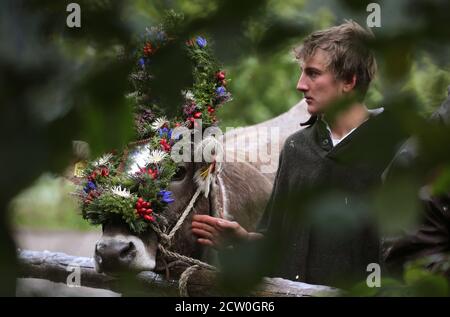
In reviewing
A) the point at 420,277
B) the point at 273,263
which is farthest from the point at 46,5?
the point at 420,277

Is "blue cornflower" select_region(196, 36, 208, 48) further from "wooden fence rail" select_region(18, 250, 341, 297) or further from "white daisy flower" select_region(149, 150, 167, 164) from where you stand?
"white daisy flower" select_region(149, 150, 167, 164)

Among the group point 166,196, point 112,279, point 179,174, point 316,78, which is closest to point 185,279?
point 166,196

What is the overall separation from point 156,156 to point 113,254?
400 millimetres

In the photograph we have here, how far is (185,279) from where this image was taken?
2.95m

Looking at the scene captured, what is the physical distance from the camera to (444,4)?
0.61 m

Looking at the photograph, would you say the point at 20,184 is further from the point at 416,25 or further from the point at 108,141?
the point at 416,25

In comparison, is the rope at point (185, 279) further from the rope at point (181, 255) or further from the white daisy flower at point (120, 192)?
the white daisy flower at point (120, 192)

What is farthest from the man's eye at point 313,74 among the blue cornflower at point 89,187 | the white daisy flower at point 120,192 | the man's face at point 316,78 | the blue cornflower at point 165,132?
the blue cornflower at point 89,187

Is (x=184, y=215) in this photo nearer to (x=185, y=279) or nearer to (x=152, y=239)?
(x=152, y=239)

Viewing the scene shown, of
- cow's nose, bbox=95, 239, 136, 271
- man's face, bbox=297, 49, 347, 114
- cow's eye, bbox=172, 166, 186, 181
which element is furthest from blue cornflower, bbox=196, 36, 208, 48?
cow's eye, bbox=172, 166, 186, 181

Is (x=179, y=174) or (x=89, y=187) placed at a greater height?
(x=179, y=174)

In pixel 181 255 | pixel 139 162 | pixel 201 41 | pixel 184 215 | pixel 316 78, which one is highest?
pixel 316 78

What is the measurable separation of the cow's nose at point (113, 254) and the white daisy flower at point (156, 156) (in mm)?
325

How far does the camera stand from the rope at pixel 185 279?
9.45ft
